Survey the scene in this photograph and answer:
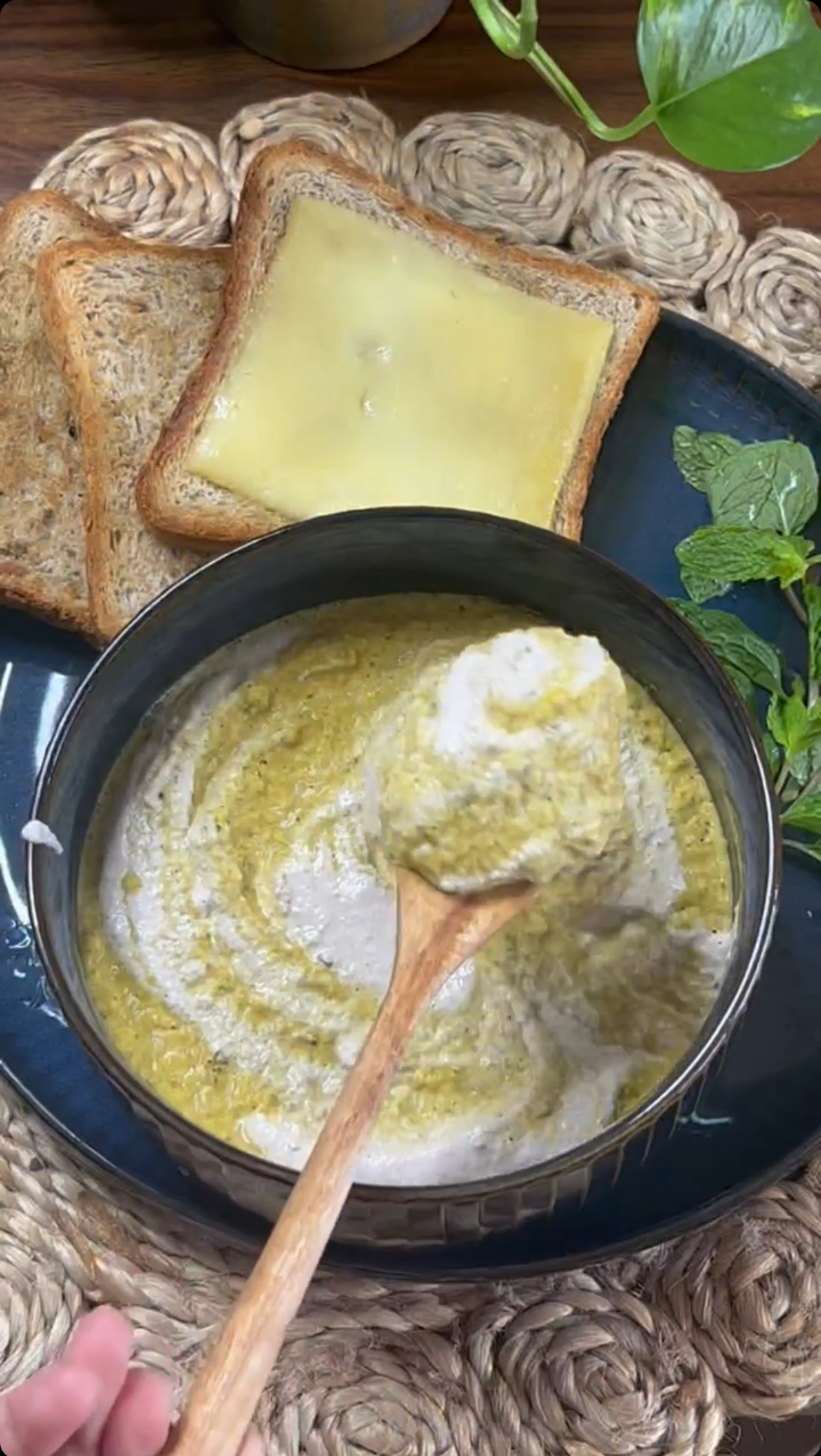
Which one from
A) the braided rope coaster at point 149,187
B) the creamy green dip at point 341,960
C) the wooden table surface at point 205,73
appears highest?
the wooden table surface at point 205,73

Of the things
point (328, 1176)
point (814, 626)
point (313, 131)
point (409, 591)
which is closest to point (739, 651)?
point (814, 626)

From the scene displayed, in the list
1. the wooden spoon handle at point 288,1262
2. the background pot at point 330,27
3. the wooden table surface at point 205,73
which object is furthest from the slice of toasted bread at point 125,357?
the wooden spoon handle at point 288,1262

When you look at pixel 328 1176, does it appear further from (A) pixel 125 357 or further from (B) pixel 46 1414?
(A) pixel 125 357

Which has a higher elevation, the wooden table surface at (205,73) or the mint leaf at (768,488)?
the wooden table surface at (205,73)

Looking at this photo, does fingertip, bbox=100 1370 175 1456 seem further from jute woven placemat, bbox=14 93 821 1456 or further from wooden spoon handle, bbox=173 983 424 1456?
jute woven placemat, bbox=14 93 821 1456

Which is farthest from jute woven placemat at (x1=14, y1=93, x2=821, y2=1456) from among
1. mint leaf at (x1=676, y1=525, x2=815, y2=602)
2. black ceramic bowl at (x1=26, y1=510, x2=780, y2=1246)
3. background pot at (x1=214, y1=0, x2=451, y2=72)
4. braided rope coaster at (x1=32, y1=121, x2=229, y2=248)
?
background pot at (x1=214, y1=0, x2=451, y2=72)

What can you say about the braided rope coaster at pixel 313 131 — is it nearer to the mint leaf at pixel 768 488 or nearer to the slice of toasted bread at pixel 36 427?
the slice of toasted bread at pixel 36 427
